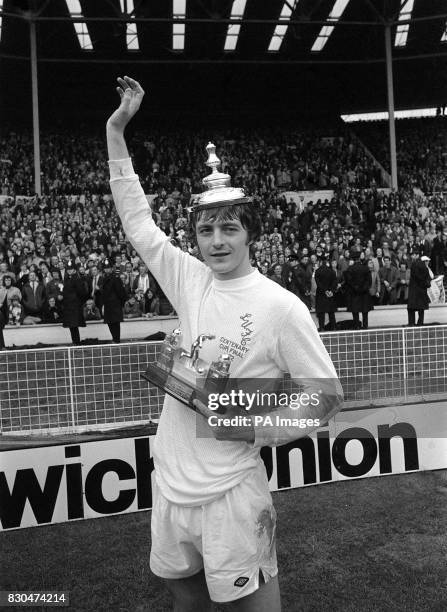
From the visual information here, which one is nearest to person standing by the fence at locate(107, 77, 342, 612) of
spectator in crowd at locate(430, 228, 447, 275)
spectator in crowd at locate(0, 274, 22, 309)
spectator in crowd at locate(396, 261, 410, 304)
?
spectator in crowd at locate(0, 274, 22, 309)

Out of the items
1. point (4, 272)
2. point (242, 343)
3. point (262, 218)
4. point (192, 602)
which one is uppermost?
point (262, 218)

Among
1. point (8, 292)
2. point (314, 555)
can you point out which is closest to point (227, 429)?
point (314, 555)

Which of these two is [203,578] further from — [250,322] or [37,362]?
[37,362]

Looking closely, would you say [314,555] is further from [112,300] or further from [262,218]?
[262,218]

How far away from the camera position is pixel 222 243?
182cm

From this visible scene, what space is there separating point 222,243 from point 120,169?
1.37ft

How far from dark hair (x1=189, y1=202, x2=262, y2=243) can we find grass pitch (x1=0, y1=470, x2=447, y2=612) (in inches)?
74.3

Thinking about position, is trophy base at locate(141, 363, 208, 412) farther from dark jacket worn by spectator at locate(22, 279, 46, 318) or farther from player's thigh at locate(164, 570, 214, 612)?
dark jacket worn by spectator at locate(22, 279, 46, 318)

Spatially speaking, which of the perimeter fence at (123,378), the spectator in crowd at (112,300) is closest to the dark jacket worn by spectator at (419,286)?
the spectator in crowd at (112,300)

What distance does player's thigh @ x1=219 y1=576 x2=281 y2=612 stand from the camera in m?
1.79

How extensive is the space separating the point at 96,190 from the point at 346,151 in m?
9.93

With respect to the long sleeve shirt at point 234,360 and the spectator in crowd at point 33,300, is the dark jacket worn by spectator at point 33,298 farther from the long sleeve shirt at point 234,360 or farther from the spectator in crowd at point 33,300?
the long sleeve shirt at point 234,360

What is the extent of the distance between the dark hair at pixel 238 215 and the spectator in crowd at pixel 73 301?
323 inches

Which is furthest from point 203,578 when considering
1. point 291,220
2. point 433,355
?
point 291,220
